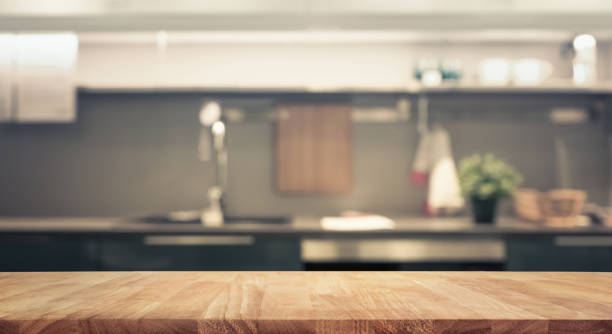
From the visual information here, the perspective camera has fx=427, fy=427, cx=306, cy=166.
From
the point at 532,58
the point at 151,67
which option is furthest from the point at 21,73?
the point at 532,58

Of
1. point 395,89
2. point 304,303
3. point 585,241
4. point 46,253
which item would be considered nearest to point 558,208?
point 585,241

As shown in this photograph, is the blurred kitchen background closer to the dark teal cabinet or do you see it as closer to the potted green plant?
the potted green plant

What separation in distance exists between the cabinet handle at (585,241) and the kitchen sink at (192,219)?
149 cm

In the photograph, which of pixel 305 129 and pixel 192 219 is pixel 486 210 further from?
pixel 192 219

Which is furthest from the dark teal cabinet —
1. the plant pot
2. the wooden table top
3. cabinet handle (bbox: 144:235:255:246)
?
the wooden table top

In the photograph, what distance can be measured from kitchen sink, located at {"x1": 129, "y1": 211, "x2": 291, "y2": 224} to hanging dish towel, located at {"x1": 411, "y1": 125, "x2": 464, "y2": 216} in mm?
917

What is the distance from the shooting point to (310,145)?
2.86 meters

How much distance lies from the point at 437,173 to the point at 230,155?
4.49 ft

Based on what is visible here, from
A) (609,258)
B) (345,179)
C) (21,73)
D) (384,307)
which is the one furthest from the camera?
(345,179)

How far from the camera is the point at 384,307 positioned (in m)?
0.64

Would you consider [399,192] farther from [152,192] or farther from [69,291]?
[69,291]

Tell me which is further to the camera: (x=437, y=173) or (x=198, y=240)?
(x=437, y=173)

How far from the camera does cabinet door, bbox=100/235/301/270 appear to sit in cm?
220

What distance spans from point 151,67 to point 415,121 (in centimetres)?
186
